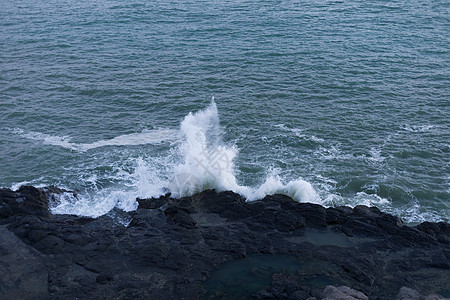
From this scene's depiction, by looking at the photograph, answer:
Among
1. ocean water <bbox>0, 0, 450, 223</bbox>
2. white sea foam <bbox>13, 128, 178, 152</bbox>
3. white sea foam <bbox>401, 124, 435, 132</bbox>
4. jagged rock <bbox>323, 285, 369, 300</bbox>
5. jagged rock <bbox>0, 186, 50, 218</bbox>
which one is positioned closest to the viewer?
jagged rock <bbox>323, 285, 369, 300</bbox>

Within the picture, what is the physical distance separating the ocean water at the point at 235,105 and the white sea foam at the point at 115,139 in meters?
0.16

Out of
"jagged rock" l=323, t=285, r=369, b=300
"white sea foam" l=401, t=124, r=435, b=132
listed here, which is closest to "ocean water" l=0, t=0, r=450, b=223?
"white sea foam" l=401, t=124, r=435, b=132

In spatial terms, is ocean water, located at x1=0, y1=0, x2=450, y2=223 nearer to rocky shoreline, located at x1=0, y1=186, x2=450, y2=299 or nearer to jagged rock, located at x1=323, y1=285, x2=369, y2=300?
rocky shoreline, located at x1=0, y1=186, x2=450, y2=299

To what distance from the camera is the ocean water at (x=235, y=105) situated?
31719 millimetres

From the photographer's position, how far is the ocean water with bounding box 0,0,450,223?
3172 centimetres

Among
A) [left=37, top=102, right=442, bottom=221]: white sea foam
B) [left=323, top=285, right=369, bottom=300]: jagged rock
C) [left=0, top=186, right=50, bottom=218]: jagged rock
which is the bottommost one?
[left=323, top=285, right=369, bottom=300]: jagged rock

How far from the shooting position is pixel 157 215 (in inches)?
1087

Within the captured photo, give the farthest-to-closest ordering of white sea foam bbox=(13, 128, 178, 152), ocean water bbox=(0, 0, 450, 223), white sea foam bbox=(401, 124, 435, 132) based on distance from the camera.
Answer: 1. white sea foam bbox=(401, 124, 435, 132)
2. white sea foam bbox=(13, 128, 178, 152)
3. ocean water bbox=(0, 0, 450, 223)

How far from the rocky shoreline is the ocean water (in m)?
2.47

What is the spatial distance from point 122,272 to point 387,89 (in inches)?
1212

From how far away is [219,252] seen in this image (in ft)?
80.6

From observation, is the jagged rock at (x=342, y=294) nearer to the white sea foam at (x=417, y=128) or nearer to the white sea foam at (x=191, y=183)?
→ the white sea foam at (x=191, y=183)

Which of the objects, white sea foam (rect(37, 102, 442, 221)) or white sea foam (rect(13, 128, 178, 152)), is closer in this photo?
white sea foam (rect(37, 102, 442, 221))

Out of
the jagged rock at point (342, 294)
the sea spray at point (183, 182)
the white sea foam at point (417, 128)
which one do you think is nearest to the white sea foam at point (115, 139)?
the sea spray at point (183, 182)
